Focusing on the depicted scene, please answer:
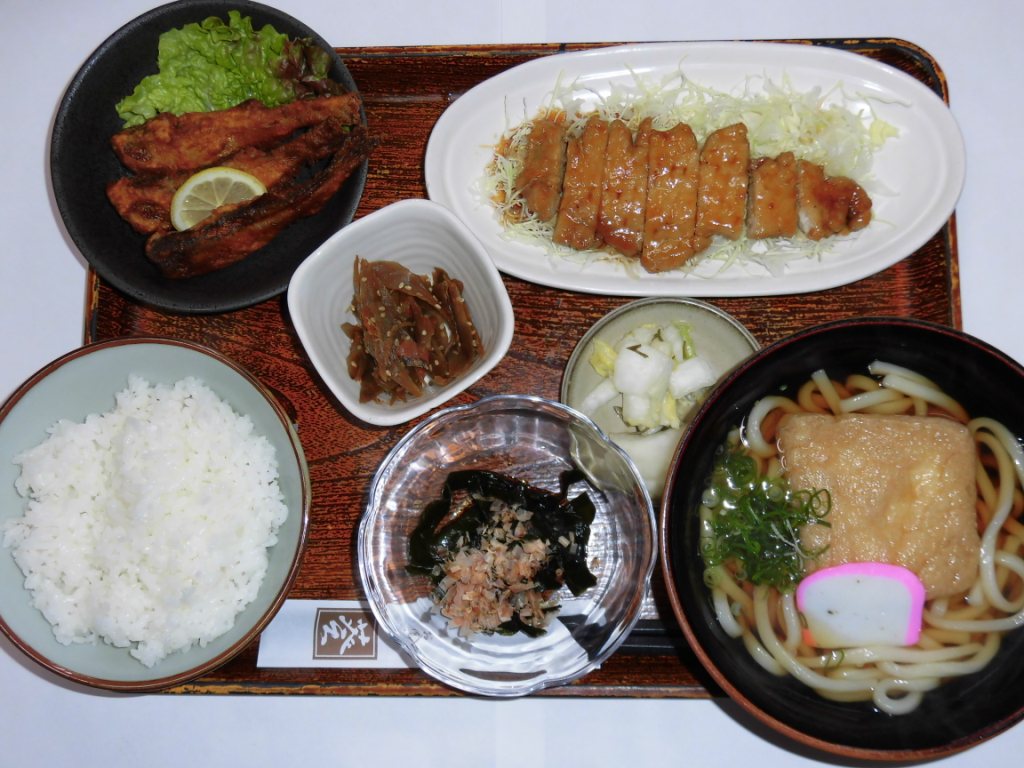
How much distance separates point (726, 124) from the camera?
2783mm

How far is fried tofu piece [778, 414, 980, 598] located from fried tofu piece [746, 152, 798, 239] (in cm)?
84

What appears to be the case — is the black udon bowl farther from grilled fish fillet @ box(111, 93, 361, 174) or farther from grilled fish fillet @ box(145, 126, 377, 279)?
grilled fish fillet @ box(111, 93, 361, 174)

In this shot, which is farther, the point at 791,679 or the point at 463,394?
the point at 463,394

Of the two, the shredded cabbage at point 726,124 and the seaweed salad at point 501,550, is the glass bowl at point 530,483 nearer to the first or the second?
the seaweed salad at point 501,550

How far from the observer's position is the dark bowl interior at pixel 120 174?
2482 mm

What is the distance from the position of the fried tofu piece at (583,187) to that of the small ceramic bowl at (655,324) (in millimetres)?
319

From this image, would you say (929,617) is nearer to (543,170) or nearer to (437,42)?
(543,170)

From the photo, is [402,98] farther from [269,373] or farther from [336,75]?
[269,373]

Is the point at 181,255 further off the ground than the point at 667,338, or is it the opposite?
the point at 181,255

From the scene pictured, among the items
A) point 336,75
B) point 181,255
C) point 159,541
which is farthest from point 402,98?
point 159,541

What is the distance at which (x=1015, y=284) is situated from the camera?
285cm

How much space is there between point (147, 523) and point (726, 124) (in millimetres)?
2347

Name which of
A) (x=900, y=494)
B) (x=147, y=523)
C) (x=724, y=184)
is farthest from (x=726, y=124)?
(x=147, y=523)

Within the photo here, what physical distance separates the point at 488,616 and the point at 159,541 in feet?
Result: 3.35
